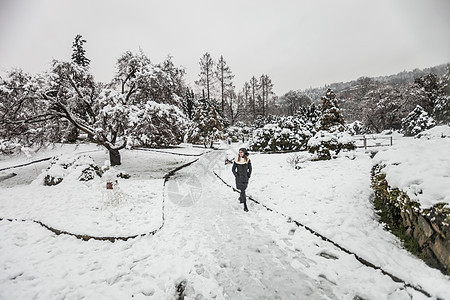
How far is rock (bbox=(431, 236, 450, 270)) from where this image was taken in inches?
102

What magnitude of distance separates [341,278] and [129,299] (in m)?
3.36

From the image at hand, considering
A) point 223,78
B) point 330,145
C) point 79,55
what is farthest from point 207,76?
point 330,145

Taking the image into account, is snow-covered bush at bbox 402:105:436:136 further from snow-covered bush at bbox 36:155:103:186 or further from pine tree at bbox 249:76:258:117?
snow-covered bush at bbox 36:155:103:186

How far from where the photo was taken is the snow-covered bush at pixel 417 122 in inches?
749

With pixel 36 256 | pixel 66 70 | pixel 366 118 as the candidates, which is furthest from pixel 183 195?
pixel 366 118

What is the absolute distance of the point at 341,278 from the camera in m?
2.88

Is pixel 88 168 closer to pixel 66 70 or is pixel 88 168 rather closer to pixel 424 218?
pixel 66 70

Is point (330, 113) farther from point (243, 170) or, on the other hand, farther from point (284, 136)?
point (243, 170)

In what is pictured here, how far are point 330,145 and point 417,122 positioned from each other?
1868 cm

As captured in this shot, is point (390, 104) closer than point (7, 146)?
No

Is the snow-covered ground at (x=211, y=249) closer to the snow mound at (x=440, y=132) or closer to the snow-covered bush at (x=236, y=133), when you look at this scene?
the snow mound at (x=440, y=132)

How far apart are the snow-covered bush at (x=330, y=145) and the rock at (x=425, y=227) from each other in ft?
23.3

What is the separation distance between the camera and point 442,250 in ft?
8.74

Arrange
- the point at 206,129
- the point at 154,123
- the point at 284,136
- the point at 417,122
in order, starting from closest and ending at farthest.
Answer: the point at 154,123 < the point at 284,136 < the point at 417,122 < the point at 206,129
